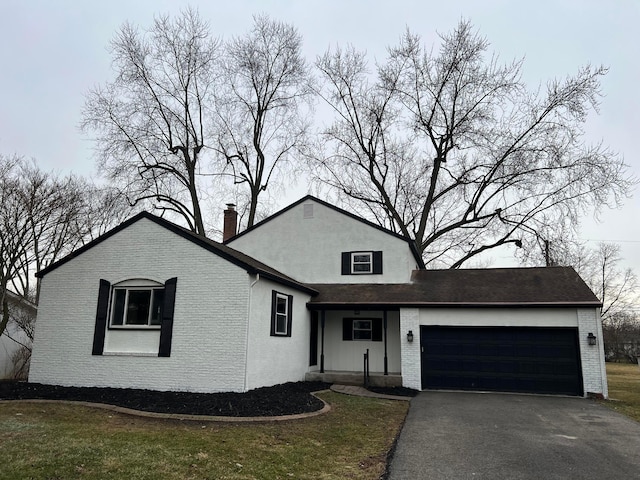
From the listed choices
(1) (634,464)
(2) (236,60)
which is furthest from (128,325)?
(2) (236,60)

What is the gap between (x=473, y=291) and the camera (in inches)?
615

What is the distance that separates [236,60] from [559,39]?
19.0 metres

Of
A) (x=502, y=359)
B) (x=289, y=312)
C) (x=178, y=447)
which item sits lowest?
(x=178, y=447)

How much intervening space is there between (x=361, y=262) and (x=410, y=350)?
4.20 meters

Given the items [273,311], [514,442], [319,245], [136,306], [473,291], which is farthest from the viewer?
[319,245]

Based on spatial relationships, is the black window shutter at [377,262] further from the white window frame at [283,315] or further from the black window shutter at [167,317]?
the black window shutter at [167,317]

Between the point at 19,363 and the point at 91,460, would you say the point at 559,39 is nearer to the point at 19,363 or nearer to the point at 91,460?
the point at 91,460

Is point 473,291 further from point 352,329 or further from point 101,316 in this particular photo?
point 101,316

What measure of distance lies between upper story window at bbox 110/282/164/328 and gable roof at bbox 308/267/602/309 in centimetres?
541

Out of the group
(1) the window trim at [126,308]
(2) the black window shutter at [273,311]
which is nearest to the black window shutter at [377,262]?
(2) the black window shutter at [273,311]

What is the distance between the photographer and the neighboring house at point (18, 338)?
61.1 ft

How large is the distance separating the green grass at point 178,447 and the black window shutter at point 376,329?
7.37 metres

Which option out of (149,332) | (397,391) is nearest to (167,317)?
(149,332)

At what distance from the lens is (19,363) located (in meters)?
20.5
